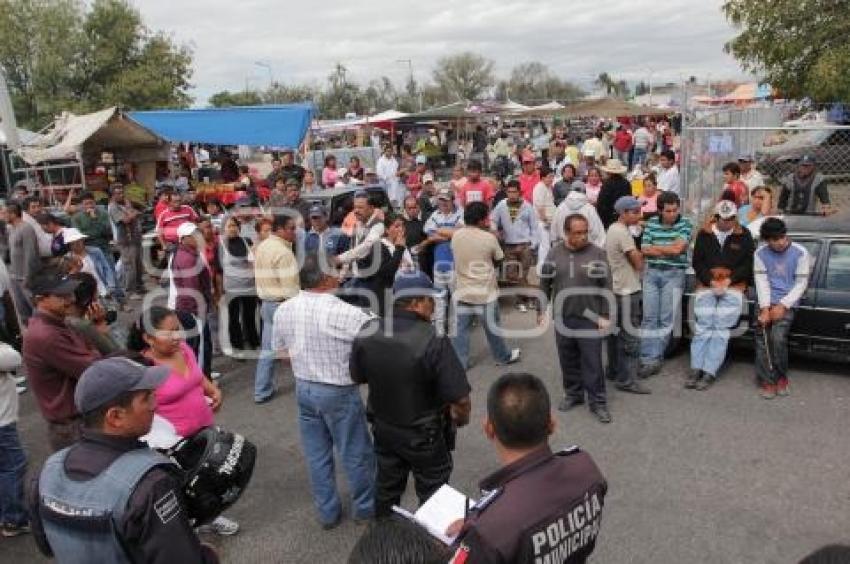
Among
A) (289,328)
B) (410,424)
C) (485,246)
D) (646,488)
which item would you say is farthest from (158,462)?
Result: (485,246)

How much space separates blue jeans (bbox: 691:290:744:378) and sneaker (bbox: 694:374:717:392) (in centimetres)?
2

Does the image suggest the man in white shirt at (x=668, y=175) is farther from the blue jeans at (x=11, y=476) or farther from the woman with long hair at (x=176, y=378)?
the blue jeans at (x=11, y=476)

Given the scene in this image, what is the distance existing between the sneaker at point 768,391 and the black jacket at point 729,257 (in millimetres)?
948

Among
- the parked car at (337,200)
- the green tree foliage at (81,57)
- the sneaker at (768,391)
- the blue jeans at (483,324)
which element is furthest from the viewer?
the green tree foliage at (81,57)

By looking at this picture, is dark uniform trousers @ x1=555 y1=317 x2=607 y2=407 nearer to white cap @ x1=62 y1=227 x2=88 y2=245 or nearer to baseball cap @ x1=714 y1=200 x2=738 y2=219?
baseball cap @ x1=714 y1=200 x2=738 y2=219

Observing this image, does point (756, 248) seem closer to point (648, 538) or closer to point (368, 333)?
point (648, 538)

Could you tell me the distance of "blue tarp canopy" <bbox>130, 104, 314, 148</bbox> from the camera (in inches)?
503

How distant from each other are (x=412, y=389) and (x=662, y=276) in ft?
13.5

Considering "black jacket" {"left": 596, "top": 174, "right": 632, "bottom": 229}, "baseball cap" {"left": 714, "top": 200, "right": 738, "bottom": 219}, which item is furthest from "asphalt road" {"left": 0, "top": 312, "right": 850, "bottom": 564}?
"black jacket" {"left": 596, "top": 174, "right": 632, "bottom": 229}

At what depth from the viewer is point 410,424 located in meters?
3.88

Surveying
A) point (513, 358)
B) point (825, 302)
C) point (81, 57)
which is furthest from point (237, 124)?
point (81, 57)

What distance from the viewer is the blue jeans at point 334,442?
4305 millimetres

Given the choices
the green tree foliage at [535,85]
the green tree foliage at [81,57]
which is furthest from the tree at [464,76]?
the green tree foliage at [81,57]

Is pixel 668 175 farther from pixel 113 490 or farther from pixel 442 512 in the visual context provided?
pixel 113 490
